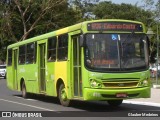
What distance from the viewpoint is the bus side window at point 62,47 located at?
54.5ft

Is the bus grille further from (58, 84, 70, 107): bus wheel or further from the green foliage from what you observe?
the green foliage

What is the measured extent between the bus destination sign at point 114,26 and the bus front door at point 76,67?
0.87 metres

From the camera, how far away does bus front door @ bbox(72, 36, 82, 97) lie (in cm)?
1541

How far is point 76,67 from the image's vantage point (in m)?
15.7

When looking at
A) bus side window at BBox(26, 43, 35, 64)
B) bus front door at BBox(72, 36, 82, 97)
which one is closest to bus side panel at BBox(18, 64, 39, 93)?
bus side window at BBox(26, 43, 35, 64)

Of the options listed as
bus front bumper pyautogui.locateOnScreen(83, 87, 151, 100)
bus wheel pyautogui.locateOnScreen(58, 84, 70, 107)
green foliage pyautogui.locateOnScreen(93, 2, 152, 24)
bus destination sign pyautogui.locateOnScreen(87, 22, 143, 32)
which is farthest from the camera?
green foliage pyautogui.locateOnScreen(93, 2, 152, 24)

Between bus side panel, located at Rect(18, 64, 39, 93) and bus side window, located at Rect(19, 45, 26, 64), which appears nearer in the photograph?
bus side panel, located at Rect(18, 64, 39, 93)

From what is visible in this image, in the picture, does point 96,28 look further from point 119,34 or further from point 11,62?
point 11,62

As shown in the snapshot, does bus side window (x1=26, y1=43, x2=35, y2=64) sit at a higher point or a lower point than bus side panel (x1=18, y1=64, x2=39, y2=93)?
higher

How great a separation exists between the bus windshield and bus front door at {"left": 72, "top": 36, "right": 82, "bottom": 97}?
0.66 m

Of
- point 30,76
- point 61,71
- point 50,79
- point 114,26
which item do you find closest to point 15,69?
point 30,76

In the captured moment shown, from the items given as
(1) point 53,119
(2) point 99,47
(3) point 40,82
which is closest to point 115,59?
(2) point 99,47

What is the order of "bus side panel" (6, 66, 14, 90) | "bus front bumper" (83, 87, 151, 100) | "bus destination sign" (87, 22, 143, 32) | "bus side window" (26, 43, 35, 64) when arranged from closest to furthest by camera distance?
"bus front bumper" (83, 87, 151, 100) < "bus destination sign" (87, 22, 143, 32) < "bus side window" (26, 43, 35, 64) < "bus side panel" (6, 66, 14, 90)

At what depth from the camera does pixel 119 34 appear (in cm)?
1521
